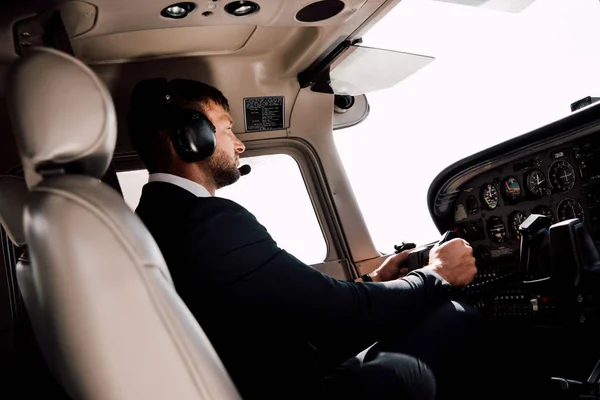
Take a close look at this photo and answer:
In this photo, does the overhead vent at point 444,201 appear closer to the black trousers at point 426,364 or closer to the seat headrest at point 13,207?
the black trousers at point 426,364

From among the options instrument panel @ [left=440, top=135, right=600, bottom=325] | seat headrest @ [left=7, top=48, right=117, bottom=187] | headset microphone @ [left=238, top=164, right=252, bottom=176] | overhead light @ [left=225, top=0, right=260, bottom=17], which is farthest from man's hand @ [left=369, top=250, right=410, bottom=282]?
seat headrest @ [left=7, top=48, right=117, bottom=187]

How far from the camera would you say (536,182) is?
215 centimetres

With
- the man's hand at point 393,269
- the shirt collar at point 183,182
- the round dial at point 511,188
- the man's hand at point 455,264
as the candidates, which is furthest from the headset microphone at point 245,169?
the man's hand at point 455,264

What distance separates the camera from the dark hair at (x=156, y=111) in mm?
1801

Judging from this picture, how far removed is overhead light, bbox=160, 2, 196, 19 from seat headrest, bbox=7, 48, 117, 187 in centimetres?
117

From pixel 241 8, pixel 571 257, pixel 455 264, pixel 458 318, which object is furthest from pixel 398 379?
pixel 241 8

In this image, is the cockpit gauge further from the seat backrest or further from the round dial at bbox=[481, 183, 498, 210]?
the seat backrest

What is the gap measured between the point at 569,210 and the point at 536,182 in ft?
0.57

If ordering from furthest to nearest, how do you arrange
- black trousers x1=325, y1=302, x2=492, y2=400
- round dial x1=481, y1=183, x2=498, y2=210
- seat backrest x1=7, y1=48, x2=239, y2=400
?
round dial x1=481, y1=183, x2=498, y2=210 < black trousers x1=325, y1=302, x2=492, y2=400 < seat backrest x1=7, y1=48, x2=239, y2=400

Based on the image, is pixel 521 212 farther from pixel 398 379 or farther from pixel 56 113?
pixel 56 113

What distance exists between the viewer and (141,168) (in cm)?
275

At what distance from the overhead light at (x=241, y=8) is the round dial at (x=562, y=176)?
1.18 metres

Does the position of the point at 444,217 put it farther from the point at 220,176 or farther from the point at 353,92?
the point at 220,176

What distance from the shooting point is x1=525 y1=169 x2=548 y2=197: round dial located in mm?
2111
